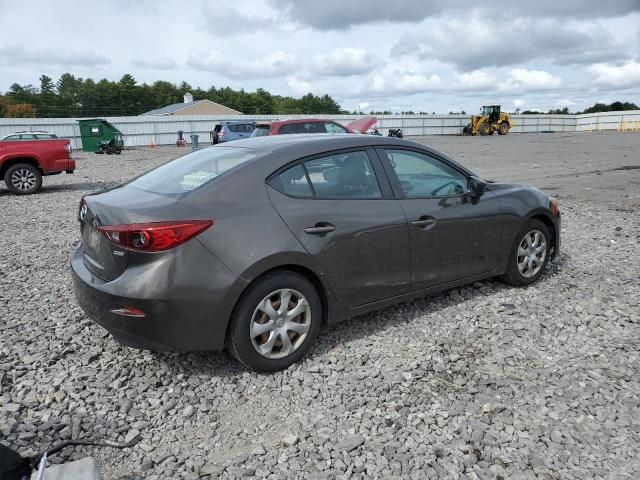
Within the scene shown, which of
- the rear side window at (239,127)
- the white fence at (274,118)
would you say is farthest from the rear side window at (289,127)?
the white fence at (274,118)

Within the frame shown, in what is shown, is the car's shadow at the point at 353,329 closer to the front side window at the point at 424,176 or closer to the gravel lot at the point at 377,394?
the gravel lot at the point at 377,394

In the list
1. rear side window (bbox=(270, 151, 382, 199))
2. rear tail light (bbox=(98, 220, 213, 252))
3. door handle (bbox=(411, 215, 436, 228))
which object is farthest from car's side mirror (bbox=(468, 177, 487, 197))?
rear tail light (bbox=(98, 220, 213, 252))

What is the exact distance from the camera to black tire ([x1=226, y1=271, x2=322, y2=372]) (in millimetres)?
3250

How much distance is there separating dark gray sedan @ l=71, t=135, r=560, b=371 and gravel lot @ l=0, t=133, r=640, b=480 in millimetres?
323

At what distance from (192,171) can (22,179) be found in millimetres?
11044

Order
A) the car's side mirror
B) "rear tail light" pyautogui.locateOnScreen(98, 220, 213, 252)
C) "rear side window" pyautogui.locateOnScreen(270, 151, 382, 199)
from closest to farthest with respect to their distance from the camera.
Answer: "rear tail light" pyautogui.locateOnScreen(98, 220, 213, 252) → "rear side window" pyautogui.locateOnScreen(270, 151, 382, 199) → the car's side mirror

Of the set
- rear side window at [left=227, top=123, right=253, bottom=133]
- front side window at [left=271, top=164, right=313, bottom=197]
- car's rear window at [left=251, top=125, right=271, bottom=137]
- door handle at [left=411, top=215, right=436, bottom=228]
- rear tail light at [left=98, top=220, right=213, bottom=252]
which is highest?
rear side window at [left=227, top=123, right=253, bottom=133]

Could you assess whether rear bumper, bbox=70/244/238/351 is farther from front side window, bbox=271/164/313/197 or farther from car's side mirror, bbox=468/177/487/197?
car's side mirror, bbox=468/177/487/197

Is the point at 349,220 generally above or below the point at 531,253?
above

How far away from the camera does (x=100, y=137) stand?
101ft

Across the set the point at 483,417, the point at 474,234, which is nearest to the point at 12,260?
the point at 474,234

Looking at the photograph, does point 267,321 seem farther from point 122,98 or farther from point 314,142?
point 122,98

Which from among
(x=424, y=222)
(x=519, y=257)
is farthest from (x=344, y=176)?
(x=519, y=257)

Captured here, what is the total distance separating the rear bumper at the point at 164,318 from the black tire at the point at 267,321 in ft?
0.31
